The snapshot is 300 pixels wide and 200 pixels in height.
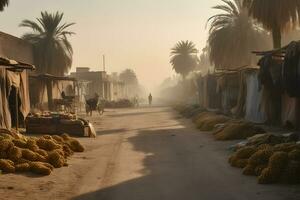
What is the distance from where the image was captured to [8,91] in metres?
18.0

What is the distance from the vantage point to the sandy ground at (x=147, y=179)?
8820mm

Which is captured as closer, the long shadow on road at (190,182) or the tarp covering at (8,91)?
the long shadow on road at (190,182)

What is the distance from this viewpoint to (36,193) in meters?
9.15

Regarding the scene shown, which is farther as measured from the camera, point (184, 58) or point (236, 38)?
point (184, 58)

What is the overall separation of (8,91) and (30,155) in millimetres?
6868

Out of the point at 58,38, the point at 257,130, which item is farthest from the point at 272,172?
the point at 58,38

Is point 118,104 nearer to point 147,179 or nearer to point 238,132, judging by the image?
point 238,132

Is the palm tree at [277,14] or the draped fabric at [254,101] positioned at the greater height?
the palm tree at [277,14]

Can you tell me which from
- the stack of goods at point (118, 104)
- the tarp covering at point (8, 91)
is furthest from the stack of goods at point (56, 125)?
the stack of goods at point (118, 104)

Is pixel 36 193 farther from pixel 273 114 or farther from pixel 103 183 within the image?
pixel 273 114

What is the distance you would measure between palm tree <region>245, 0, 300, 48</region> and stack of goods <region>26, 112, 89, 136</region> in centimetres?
1256

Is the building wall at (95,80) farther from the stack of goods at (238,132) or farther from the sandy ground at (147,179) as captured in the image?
the sandy ground at (147,179)

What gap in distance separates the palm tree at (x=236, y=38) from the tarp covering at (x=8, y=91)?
929 inches

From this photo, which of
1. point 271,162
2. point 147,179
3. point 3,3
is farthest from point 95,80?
point 271,162
